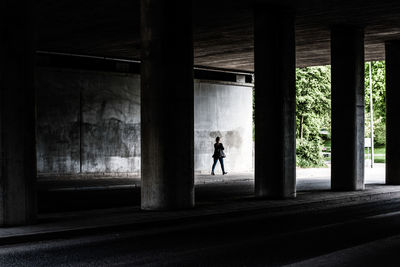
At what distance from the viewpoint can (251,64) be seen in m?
30.0

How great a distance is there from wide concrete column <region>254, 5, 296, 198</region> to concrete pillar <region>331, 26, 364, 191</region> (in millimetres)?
3145

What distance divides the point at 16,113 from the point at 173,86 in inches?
159

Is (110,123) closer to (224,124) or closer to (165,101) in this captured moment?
(224,124)

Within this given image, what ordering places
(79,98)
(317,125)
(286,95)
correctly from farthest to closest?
(317,125) < (79,98) < (286,95)

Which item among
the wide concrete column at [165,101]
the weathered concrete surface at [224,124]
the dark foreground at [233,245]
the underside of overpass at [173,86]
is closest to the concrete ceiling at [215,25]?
the underside of overpass at [173,86]

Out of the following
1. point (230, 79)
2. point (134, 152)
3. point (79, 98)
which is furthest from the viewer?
point (230, 79)

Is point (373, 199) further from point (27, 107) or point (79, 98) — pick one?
point (79, 98)

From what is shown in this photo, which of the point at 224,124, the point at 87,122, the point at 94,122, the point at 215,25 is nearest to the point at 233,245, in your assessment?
the point at 215,25

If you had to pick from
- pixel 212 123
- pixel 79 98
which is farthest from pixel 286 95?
pixel 212 123

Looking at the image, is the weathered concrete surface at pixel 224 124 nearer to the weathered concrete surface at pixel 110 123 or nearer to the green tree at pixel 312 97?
the weathered concrete surface at pixel 110 123

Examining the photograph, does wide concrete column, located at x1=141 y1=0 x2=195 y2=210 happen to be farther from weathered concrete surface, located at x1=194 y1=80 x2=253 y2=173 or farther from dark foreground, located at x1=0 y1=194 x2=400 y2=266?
weathered concrete surface, located at x1=194 y1=80 x2=253 y2=173

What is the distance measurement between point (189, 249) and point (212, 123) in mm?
22449

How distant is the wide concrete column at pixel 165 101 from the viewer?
13.8 m

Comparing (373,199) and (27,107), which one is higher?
(27,107)
